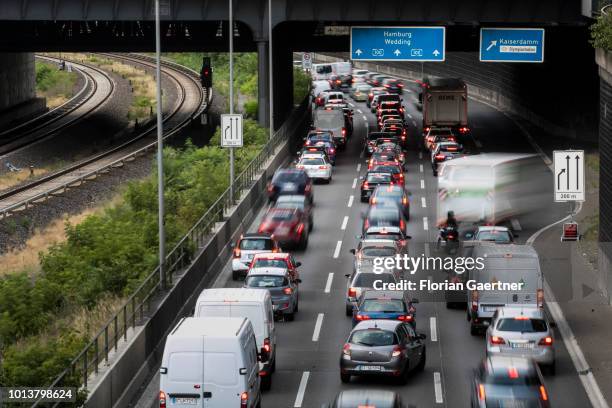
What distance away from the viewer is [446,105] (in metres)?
70.2

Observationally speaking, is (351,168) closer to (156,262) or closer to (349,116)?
(349,116)

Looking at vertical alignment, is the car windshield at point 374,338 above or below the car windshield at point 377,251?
below

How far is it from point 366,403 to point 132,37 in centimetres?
5528

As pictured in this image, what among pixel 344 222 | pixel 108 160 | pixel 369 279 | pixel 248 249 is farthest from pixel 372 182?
pixel 369 279

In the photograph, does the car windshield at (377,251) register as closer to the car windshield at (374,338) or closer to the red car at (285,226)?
the red car at (285,226)

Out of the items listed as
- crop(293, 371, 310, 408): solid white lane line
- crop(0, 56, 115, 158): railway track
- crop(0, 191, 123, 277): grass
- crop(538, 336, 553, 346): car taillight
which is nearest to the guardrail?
crop(293, 371, 310, 408): solid white lane line

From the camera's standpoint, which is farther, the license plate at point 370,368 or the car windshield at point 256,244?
the car windshield at point 256,244

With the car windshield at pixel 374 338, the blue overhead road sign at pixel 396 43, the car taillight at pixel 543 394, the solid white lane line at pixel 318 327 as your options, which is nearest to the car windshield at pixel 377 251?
the solid white lane line at pixel 318 327

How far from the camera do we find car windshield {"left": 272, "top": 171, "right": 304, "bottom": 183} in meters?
50.1

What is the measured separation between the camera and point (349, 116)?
80.1 meters

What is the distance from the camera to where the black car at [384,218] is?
42500 mm

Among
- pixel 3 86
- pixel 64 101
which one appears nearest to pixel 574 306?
pixel 3 86

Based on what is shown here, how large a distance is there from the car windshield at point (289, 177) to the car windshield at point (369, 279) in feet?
55.1

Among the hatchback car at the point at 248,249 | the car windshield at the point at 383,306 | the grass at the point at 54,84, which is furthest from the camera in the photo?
the grass at the point at 54,84
